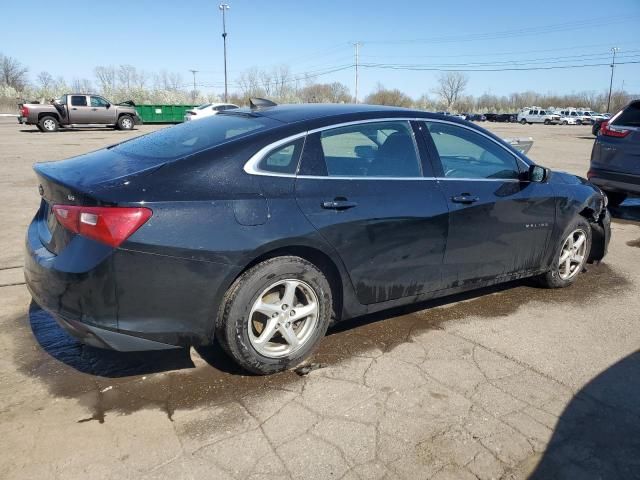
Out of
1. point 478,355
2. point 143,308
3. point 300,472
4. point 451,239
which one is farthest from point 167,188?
point 478,355

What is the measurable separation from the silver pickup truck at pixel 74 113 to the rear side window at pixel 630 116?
25408mm

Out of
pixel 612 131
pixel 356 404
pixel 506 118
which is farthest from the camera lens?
pixel 506 118

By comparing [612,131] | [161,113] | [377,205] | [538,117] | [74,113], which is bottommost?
[377,205]

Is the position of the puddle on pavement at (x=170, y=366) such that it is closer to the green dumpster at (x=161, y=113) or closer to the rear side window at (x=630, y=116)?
the rear side window at (x=630, y=116)

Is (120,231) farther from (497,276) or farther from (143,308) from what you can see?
(497,276)

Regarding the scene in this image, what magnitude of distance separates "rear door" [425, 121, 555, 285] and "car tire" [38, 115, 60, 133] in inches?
1048

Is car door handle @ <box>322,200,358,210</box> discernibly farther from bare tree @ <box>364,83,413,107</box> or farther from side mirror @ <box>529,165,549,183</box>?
bare tree @ <box>364,83,413,107</box>

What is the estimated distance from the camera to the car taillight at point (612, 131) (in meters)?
7.58

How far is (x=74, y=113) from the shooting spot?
85.1ft

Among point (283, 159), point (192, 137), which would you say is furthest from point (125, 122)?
point (283, 159)

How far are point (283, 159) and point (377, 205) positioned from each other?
2.28 ft

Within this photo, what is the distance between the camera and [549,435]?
2627mm

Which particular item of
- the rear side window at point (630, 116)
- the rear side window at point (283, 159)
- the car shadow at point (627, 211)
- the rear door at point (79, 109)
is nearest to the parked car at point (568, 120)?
the rear door at point (79, 109)

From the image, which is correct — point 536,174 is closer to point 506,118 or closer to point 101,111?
point 101,111
